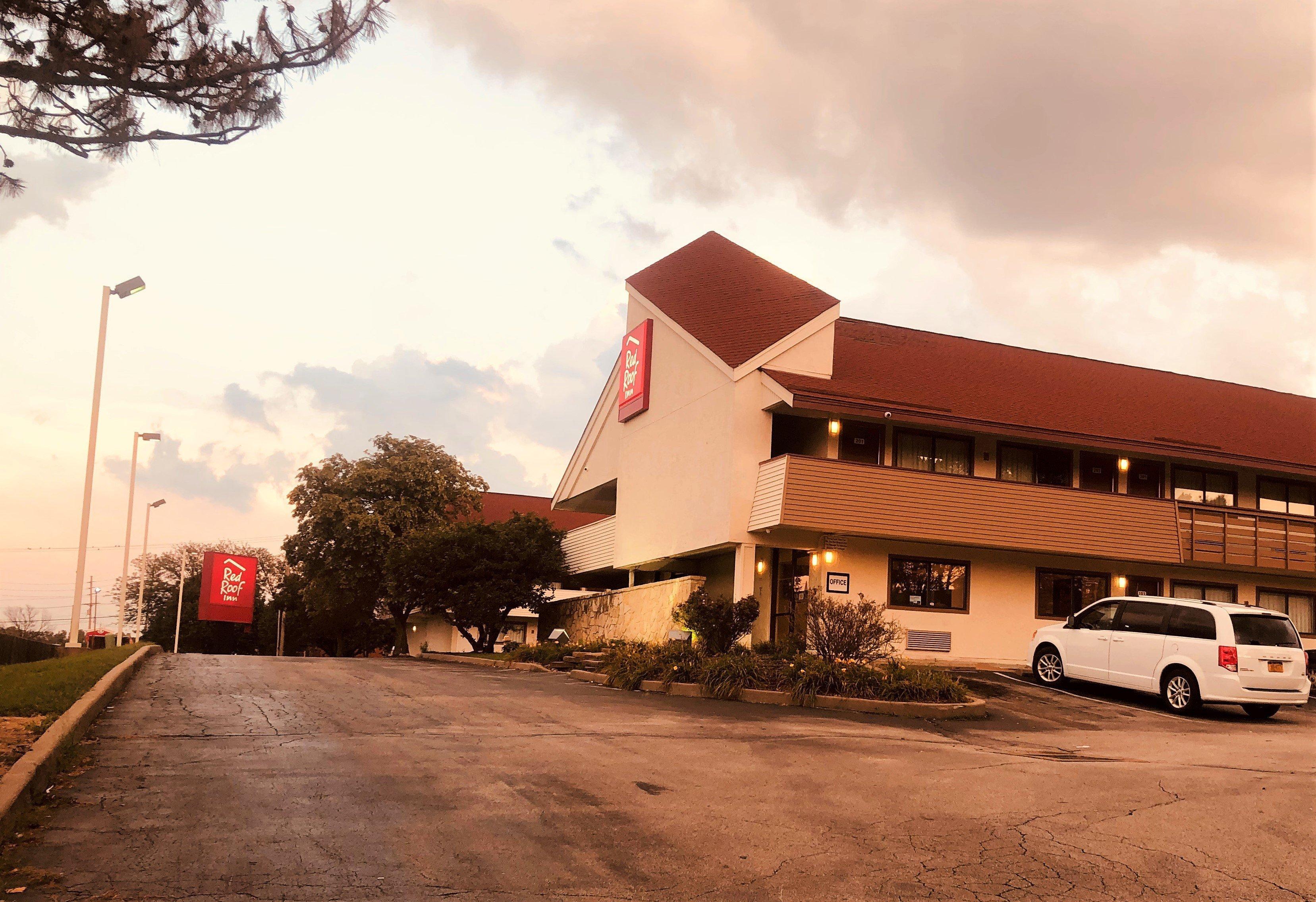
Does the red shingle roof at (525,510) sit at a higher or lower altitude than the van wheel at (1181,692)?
higher

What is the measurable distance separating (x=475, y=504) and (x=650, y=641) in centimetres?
2545

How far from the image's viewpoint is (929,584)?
25281mm

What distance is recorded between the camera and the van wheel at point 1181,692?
17.2 m

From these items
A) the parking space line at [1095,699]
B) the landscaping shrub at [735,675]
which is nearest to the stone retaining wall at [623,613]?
the landscaping shrub at [735,675]

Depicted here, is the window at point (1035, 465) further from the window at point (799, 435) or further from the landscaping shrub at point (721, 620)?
the landscaping shrub at point (721, 620)

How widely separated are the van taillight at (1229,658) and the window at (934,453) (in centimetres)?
892

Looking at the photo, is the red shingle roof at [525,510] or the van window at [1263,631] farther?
the red shingle roof at [525,510]

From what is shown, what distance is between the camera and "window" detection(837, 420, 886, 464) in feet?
82.3

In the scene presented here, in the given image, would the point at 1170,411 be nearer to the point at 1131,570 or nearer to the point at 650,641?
the point at 1131,570

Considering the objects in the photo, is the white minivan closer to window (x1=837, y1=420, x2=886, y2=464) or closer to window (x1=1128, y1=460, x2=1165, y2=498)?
window (x1=837, y1=420, x2=886, y2=464)

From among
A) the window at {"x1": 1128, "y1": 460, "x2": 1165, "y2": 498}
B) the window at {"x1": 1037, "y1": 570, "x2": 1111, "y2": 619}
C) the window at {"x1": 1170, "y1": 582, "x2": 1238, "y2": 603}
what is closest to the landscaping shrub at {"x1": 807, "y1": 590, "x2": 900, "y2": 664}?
the window at {"x1": 1037, "y1": 570, "x2": 1111, "y2": 619}

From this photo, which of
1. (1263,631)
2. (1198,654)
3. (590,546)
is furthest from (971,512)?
(590,546)

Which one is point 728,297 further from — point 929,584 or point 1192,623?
point 1192,623

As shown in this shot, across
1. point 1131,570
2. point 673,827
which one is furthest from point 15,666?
point 1131,570
